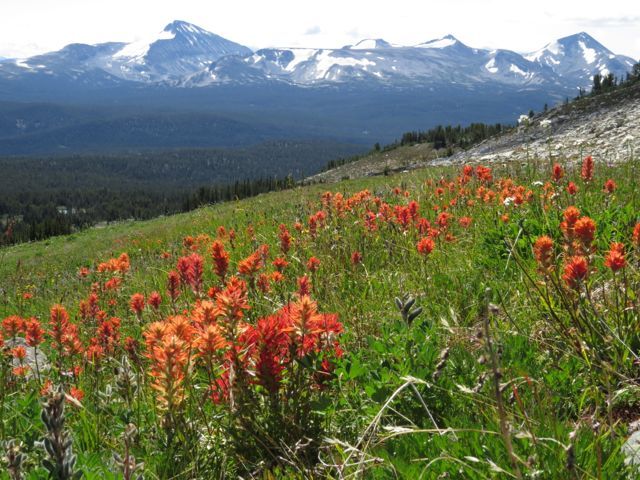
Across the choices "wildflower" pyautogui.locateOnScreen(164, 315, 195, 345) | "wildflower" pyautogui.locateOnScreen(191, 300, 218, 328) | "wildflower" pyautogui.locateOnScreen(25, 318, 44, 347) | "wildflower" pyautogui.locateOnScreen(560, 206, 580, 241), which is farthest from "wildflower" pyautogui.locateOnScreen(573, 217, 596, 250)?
"wildflower" pyautogui.locateOnScreen(25, 318, 44, 347)

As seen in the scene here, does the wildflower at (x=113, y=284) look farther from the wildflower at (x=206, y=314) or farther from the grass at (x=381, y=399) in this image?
the wildflower at (x=206, y=314)

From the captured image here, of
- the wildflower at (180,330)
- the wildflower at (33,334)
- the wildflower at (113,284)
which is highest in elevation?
the wildflower at (180,330)

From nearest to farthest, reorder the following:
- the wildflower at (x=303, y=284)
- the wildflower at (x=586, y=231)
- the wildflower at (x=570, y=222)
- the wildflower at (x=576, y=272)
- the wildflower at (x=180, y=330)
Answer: the wildflower at (x=180, y=330) → the wildflower at (x=576, y=272) → the wildflower at (x=586, y=231) → the wildflower at (x=570, y=222) → the wildflower at (x=303, y=284)

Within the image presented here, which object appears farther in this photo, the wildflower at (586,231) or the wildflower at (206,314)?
the wildflower at (586,231)

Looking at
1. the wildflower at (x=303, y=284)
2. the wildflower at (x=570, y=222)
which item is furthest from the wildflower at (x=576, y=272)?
the wildflower at (x=303, y=284)

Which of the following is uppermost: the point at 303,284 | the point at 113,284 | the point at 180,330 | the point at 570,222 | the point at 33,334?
the point at 570,222

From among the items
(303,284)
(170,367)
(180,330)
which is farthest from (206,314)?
(303,284)

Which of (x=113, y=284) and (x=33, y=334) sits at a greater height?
(x=33, y=334)

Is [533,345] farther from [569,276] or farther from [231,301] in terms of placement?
[231,301]

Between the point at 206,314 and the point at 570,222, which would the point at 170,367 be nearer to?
the point at 206,314

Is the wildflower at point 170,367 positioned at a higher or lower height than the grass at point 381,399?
higher

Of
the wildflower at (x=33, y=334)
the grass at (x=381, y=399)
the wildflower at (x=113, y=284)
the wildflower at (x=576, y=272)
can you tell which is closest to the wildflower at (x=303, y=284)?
the grass at (x=381, y=399)

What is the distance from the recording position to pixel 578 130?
29047 millimetres

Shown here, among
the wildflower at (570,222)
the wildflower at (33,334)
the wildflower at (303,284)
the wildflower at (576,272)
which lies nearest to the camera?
the wildflower at (576,272)
